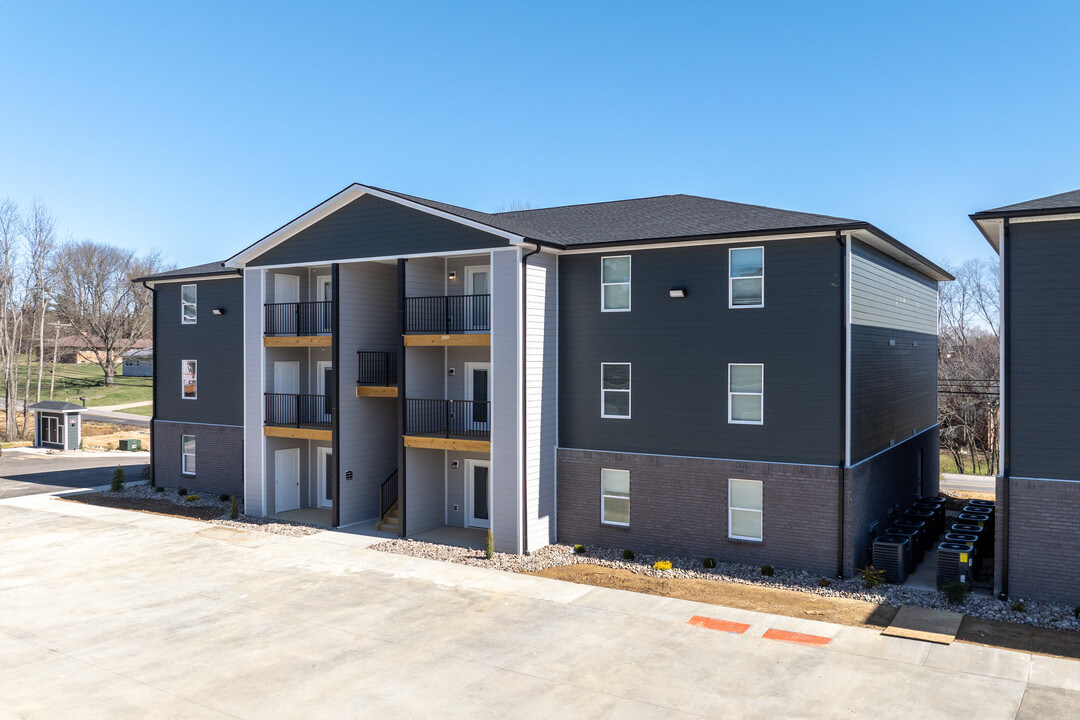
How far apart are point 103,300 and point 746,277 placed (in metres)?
71.4

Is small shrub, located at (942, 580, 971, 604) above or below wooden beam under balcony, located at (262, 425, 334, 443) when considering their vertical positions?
below

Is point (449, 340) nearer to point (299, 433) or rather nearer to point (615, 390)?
point (615, 390)

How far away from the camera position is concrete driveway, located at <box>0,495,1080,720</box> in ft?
33.6

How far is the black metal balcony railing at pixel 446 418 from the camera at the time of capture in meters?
19.9

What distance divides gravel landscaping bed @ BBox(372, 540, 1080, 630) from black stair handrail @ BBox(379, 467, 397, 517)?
2640 mm

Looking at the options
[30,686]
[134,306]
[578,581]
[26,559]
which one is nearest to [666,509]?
[578,581]

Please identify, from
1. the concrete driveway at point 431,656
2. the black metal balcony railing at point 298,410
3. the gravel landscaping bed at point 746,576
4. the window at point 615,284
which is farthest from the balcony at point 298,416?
the window at point 615,284

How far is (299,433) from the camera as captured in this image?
21719 millimetres

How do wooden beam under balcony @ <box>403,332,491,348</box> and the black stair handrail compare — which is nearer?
wooden beam under balcony @ <box>403,332,491,348</box>

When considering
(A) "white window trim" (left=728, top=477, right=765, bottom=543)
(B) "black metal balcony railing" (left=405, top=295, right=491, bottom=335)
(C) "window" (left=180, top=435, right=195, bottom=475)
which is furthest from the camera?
(C) "window" (left=180, top=435, right=195, bottom=475)

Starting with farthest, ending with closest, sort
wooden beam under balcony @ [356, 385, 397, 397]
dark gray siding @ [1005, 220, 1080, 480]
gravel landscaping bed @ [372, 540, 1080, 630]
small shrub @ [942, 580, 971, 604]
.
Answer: wooden beam under balcony @ [356, 385, 397, 397] < small shrub @ [942, 580, 971, 604] < dark gray siding @ [1005, 220, 1080, 480] < gravel landscaping bed @ [372, 540, 1080, 630]

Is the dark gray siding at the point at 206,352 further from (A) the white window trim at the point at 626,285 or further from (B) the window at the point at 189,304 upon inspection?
(A) the white window trim at the point at 626,285

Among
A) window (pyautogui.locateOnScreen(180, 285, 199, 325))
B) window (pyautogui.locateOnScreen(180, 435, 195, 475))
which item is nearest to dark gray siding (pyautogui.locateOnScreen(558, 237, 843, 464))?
window (pyautogui.locateOnScreen(180, 285, 199, 325))

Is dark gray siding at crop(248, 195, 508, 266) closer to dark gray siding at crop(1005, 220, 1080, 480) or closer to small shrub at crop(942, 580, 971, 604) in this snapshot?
dark gray siding at crop(1005, 220, 1080, 480)
